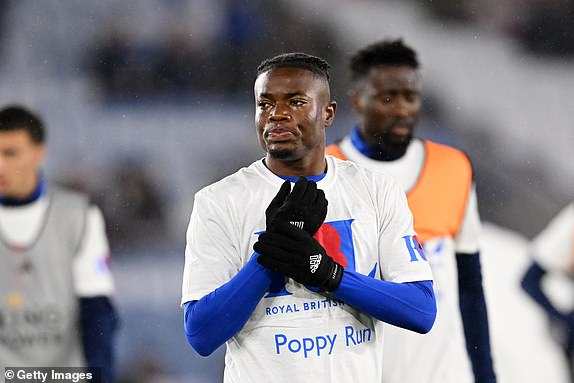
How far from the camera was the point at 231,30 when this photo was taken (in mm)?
2164

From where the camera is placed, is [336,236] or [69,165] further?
[69,165]

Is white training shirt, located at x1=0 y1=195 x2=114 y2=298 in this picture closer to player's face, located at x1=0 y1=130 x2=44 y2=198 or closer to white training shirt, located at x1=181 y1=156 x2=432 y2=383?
player's face, located at x1=0 y1=130 x2=44 y2=198

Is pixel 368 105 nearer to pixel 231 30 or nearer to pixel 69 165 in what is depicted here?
pixel 231 30

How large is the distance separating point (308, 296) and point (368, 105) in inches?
38.1

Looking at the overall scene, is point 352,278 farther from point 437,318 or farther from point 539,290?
point 539,290

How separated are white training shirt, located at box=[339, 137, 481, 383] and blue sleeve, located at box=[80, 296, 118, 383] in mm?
751

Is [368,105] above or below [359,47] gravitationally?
below

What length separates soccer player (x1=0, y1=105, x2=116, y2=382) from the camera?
210 cm

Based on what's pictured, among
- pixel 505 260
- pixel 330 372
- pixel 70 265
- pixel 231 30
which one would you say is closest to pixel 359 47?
pixel 231 30

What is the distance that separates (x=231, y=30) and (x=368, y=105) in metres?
0.44

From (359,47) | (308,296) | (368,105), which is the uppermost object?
(359,47)

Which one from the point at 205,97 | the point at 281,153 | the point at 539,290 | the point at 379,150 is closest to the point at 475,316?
the point at 539,290

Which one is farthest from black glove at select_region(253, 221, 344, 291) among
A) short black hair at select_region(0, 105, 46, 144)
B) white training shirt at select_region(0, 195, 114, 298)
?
short black hair at select_region(0, 105, 46, 144)

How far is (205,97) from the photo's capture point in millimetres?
2156
